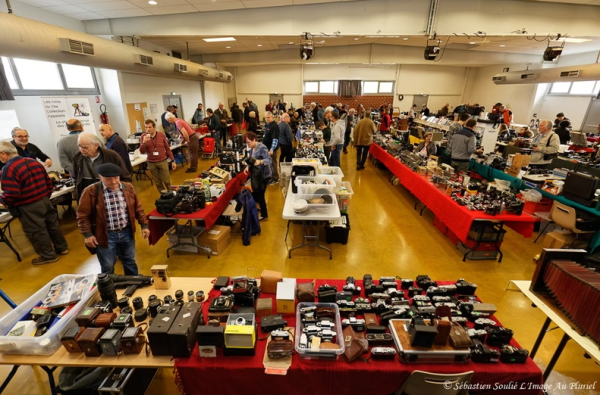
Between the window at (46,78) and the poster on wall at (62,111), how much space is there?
0.37 metres

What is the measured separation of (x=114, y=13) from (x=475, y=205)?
861 cm

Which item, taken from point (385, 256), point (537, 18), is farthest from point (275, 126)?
point (537, 18)

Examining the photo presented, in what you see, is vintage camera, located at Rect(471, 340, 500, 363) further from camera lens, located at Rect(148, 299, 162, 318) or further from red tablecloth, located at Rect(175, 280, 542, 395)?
camera lens, located at Rect(148, 299, 162, 318)

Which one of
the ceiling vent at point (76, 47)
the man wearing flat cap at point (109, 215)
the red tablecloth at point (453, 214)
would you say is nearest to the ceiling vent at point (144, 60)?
the ceiling vent at point (76, 47)

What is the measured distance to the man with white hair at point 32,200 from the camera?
11.2 ft

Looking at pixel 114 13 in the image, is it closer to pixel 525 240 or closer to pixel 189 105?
pixel 189 105

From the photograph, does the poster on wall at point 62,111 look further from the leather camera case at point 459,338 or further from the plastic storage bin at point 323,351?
the leather camera case at point 459,338

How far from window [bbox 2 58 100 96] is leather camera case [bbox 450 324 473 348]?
824 cm

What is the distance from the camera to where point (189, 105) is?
1240cm

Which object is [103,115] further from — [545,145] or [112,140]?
[545,145]

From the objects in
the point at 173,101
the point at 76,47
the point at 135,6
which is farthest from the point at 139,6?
the point at 173,101

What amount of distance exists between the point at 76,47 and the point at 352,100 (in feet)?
46.5

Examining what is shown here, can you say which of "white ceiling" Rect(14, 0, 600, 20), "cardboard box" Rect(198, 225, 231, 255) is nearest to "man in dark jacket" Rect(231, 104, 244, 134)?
"white ceiling" Rect(14, 0, 600, 20)

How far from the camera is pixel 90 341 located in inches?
68.7
